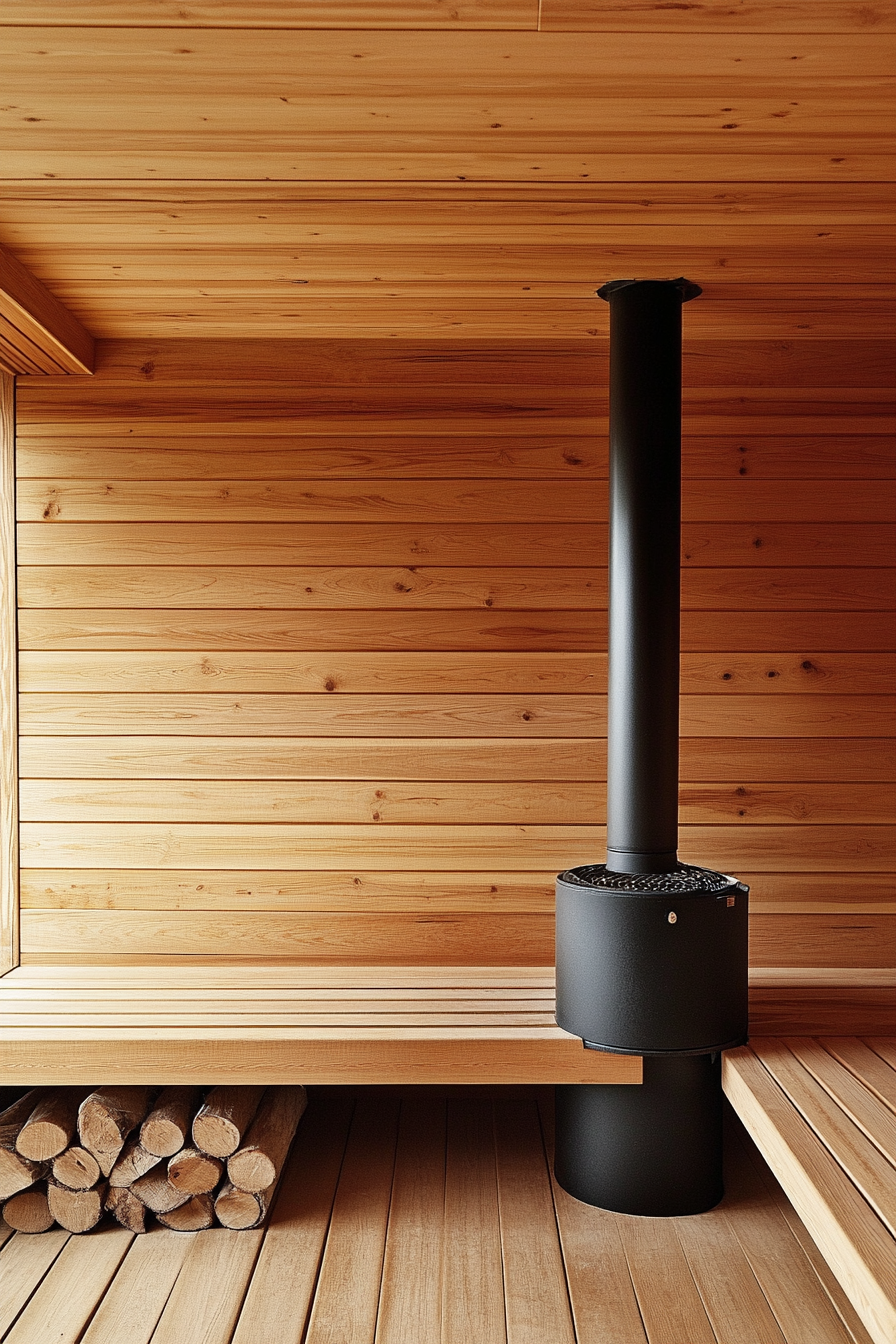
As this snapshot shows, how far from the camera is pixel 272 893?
3.24 meters

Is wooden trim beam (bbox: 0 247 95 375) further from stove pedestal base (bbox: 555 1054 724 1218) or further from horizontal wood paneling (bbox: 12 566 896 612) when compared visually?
stove pedestal base (bbox: 555 1054 724 1218)

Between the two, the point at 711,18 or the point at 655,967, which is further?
the point at 655,967

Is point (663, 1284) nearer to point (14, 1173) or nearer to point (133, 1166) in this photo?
point (133, 1166)

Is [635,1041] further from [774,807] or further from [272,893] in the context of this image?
[272,893]

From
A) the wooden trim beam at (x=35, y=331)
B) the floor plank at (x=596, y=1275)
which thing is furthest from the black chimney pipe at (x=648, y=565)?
the wooden trim beam at (x=35, y=331)

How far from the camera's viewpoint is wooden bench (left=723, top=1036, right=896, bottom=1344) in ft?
5.62

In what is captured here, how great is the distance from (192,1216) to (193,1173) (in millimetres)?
104

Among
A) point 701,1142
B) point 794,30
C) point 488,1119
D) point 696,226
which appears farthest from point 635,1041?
point 794,30

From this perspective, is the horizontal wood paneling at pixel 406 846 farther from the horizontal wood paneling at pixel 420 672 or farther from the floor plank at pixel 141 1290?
the floor plank at pixel 141 1290

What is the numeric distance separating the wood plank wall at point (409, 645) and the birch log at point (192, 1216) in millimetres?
748

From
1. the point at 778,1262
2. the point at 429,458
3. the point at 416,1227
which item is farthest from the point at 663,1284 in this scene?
the point at 429,458

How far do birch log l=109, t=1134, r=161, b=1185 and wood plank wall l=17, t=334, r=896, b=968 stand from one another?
2.23ft

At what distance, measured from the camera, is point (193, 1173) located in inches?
104

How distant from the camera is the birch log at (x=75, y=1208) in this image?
2619 mm
